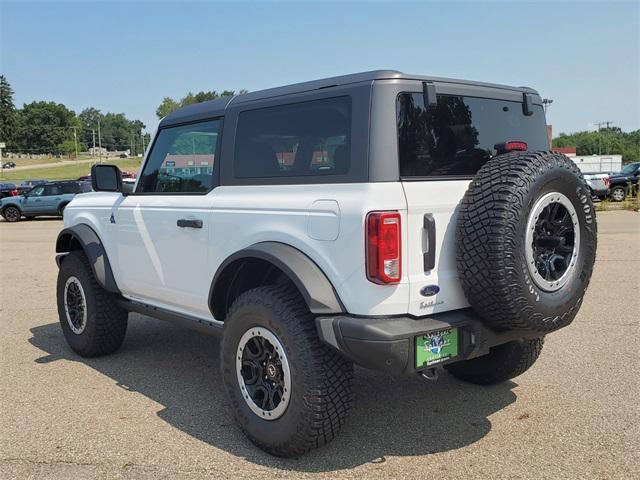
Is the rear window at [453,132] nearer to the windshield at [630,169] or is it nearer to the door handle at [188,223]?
the door handle at [188,223]

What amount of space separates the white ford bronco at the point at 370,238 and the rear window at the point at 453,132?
1cm

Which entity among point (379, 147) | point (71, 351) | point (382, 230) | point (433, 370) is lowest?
point (71, 351)

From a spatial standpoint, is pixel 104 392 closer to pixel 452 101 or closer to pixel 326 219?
pixel 326 219

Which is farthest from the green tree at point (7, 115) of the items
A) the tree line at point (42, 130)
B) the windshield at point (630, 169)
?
the windshield at point (630, 169)

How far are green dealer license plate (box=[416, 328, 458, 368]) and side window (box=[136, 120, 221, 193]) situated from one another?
6.12 ft

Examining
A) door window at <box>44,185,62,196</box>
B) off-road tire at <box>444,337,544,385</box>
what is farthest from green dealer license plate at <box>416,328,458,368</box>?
door window at <box>44,185,62,196</box>

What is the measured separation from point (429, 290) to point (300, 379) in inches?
32.2

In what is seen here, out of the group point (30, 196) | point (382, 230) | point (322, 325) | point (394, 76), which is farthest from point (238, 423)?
point (30, 196)

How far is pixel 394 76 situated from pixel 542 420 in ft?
7.74

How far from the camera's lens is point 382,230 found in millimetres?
2990

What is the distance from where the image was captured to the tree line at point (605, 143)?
128500 mm

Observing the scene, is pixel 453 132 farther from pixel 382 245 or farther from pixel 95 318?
pixel 95 318

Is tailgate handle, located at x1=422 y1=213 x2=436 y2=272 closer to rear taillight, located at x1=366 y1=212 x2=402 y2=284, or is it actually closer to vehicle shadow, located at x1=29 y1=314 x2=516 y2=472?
rear taillight, located at x1=366 y1=212 x2=402 y2=284

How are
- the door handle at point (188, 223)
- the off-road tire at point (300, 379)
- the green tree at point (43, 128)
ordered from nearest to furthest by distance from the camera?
the off-road tire at point (300, 379), the door handle at point (188, 223), the green tree at point (43, 128)
